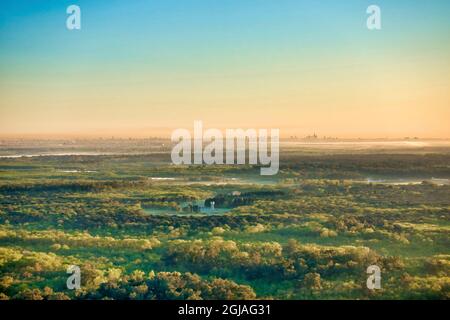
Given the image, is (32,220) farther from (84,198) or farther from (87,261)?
(87,261)

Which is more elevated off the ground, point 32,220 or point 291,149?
point 291,149

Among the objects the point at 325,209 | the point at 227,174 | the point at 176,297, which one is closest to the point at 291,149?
the point at 227,174

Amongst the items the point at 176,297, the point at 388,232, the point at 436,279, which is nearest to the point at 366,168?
the point at 388,232
